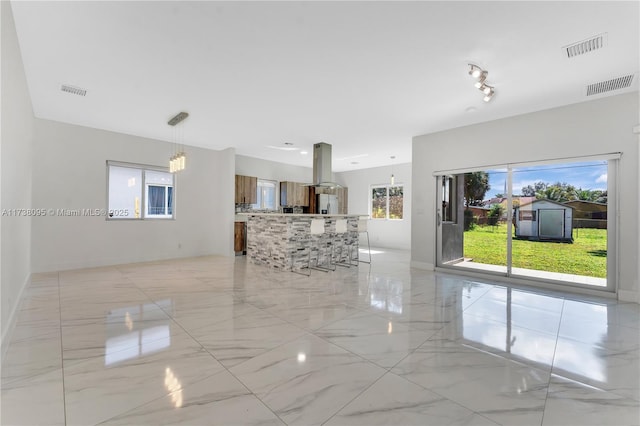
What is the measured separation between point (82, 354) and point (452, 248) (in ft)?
18.9

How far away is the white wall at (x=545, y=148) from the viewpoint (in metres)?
3.70

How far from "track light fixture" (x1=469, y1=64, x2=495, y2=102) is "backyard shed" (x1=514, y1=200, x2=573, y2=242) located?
85.5 inches

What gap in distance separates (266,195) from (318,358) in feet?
23.0

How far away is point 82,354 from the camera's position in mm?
2170

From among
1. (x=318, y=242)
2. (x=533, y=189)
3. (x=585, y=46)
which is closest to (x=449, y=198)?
(x=533, y=189)

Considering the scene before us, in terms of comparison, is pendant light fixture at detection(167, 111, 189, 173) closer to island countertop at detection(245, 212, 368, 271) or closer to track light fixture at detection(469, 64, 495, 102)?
island countertop at detection(245, 212, 368, 271)

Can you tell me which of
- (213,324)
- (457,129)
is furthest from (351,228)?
(213,324)

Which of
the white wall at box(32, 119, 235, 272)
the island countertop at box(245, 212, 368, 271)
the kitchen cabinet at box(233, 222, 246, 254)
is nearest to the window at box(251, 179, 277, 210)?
the kitchen cabinet at box(233, 222, 246, 254)

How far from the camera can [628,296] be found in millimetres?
3713

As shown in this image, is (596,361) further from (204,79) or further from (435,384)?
(204,79)

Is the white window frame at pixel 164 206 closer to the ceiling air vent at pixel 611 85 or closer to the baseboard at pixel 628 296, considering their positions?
the ceiling air vent at pixel 611 85

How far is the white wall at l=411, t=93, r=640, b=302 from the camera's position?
12.1 ft

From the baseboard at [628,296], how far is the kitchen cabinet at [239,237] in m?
7.17

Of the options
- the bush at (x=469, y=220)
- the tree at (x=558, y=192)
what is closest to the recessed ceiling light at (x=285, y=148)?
the bush at (x=469, y=220)
